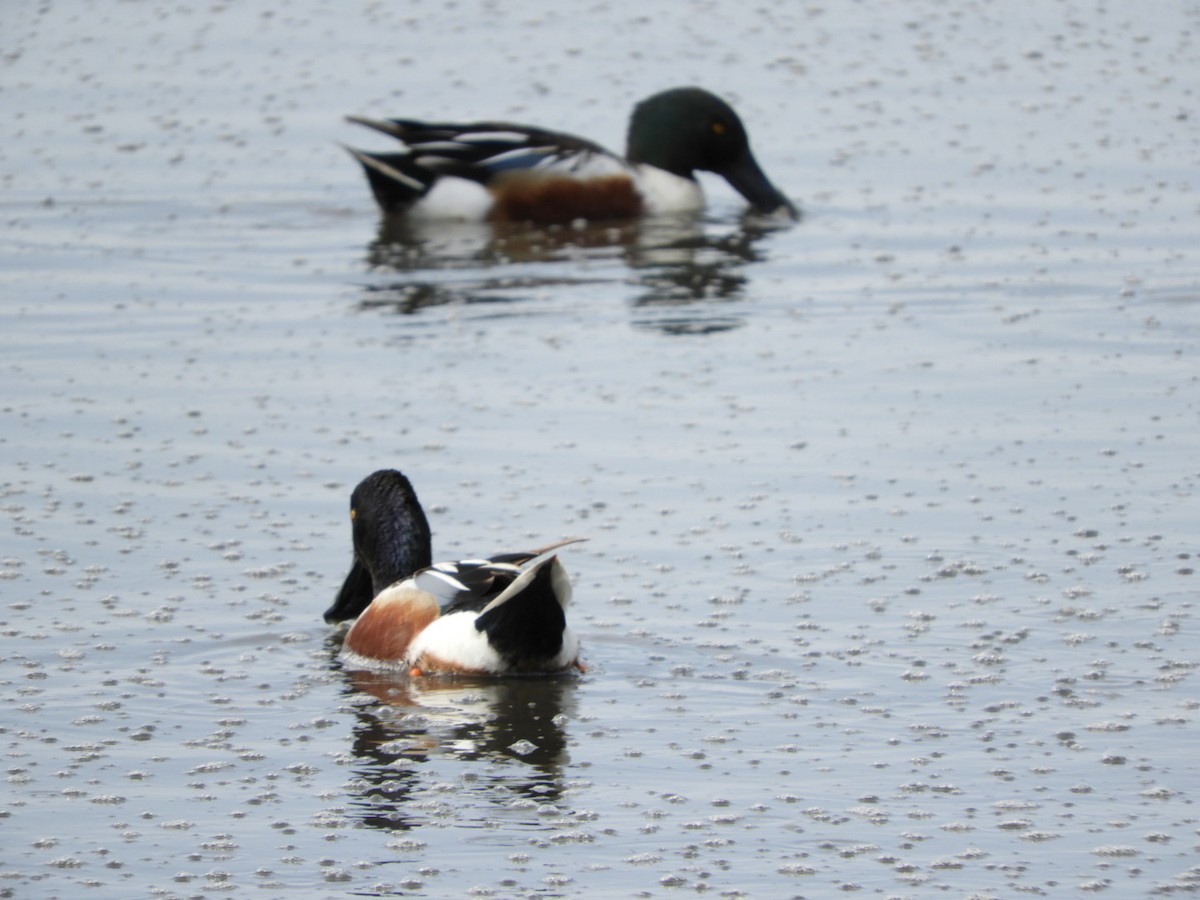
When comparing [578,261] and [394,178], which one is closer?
[578,261]

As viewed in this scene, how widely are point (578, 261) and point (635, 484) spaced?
195 inches

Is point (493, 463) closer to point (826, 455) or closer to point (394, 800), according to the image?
point (826, 455)

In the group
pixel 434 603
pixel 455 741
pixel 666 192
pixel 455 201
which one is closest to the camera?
pixel 455 741

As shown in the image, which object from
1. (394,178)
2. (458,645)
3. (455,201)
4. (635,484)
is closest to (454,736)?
(458,645)

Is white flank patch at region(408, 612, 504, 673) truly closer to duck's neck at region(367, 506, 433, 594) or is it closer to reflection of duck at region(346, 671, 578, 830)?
reflection of duck at region(346, 671, 578, 830)

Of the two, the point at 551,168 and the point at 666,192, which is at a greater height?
the point at 551,168

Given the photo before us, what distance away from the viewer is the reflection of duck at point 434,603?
7.11 meters

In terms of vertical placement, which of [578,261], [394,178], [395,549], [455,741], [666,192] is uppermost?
[394,178]

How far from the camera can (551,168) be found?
48.9ft

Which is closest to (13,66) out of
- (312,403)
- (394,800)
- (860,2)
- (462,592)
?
(860,2)

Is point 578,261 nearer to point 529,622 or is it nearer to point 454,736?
point 529,622

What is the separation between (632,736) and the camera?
664 centimetres

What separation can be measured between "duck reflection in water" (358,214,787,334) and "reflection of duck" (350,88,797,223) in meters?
0.14

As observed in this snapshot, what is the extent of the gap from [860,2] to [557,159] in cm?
625
